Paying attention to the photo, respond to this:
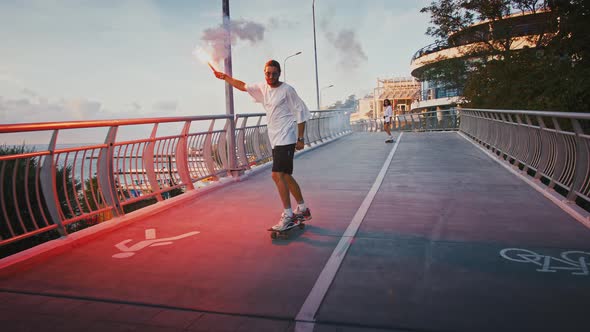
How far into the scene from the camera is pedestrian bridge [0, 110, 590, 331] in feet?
11.5

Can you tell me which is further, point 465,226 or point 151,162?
point 151,162

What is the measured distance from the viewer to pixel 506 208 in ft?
23.2

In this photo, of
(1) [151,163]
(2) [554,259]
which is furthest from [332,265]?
(1) [151,163]

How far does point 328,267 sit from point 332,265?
68 millimetres

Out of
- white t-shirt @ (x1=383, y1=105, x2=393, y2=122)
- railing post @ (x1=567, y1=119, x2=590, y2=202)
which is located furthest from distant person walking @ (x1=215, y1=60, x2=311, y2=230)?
white t-shirt @ (x1=383, y1=105, x2=393, y2=122)

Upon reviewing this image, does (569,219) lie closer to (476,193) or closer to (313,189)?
(476,193)

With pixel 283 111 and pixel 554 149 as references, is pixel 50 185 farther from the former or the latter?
pixel 554 149

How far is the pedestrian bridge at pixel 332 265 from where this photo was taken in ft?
11.5

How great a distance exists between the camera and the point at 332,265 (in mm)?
4625

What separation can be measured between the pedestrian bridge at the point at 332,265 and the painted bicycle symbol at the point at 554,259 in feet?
0.06

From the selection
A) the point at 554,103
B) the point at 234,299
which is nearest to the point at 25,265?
the point at 234,299

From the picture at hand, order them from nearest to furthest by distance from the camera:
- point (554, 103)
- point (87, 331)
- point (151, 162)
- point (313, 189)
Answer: point (87, 331) → point (151, 162) → point (313, 189) → point (554, 103)

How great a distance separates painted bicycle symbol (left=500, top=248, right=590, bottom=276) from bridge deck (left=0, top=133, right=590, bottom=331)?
0.02m

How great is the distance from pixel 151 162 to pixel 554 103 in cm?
1902
